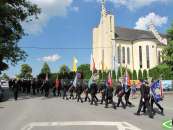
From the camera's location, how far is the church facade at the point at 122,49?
9500 cm

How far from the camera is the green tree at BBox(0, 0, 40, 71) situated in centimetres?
3953

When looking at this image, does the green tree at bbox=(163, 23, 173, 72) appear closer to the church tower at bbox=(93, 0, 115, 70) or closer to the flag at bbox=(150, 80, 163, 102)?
the flag at bbox=(150, 80, 163, 102)

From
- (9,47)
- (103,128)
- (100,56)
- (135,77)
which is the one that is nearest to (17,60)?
(9,47)

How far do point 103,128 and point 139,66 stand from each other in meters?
84.3

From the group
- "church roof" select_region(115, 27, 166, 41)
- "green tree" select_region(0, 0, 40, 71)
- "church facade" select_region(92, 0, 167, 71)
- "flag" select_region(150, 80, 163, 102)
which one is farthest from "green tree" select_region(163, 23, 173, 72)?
"church roof" select_region(115, 27, 166, 41)

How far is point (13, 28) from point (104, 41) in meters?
57.3

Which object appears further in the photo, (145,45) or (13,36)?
(145,45)

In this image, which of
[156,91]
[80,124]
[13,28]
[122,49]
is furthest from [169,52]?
[122,49]

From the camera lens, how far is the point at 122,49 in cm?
9769

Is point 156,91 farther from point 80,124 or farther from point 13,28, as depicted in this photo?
point 13,28

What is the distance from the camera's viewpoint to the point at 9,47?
40844 mm

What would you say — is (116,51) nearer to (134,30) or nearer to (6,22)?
(134,30)

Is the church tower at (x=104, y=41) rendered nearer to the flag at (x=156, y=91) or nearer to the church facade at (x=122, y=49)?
the church facade at (x=122, y=49)

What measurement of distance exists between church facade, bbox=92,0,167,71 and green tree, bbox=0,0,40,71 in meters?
51.3
